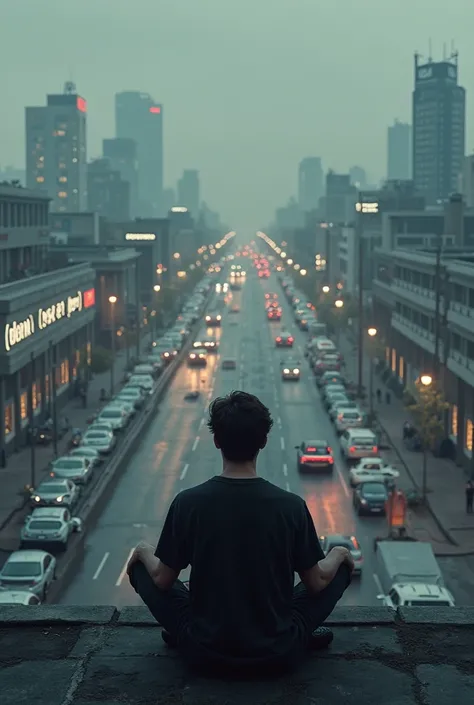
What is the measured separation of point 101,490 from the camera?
1705 inches

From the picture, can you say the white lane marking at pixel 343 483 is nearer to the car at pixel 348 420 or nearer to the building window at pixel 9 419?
the car at pixel 348 420

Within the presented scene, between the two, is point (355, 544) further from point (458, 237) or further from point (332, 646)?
point (458, 237)

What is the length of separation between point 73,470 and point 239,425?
1452 inches

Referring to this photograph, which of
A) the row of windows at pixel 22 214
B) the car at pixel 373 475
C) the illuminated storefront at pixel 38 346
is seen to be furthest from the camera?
the row of windows at pixel 22 214

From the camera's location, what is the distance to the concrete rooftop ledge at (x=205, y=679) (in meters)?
7.78

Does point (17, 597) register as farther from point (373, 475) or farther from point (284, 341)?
point (284, 341)

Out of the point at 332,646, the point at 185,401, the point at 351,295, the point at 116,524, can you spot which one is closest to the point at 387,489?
the point at 116,524

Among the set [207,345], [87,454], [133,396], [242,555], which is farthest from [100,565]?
[207,345]

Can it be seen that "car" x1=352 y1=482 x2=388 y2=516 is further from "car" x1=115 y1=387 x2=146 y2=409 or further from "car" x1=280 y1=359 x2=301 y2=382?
"car" x1=280 y1=359 x2=301 y2=382

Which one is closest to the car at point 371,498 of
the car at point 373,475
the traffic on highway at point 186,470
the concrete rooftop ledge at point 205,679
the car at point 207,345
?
the traffic on highway at point 186,470

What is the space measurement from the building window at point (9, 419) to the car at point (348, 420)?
47.5 feet

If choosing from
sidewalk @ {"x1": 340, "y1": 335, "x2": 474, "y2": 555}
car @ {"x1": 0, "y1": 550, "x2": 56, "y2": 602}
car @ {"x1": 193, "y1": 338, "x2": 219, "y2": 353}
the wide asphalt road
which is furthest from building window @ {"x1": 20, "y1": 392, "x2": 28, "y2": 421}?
car @ {"x1": 193, "y1": 338, "x2": 219, "y2": 353}

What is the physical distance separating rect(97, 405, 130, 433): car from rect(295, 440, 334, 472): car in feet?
35.3

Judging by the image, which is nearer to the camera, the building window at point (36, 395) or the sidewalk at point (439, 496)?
the sidewalk at point (439, 496)
